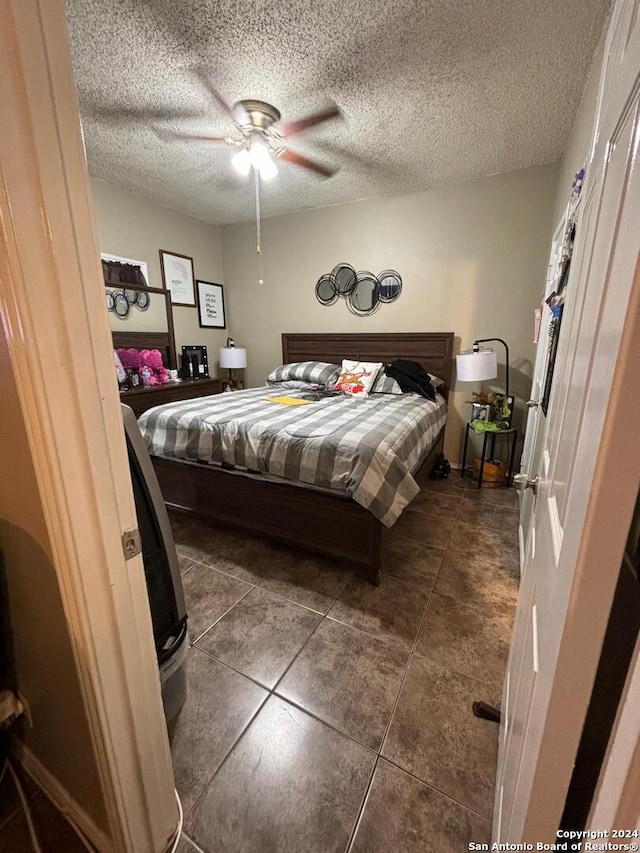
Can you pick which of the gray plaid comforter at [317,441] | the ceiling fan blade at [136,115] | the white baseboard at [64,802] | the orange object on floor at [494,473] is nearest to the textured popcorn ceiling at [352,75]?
the ceiling fan blade at [136,115]

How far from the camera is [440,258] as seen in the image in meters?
3.36

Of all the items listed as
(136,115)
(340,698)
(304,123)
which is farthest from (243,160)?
(340,698)

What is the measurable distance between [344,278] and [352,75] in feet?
6.56

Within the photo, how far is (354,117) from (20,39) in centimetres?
233

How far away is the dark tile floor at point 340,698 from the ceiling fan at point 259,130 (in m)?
2.55

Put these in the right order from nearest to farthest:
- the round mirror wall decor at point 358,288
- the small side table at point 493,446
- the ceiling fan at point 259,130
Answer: the ceiling fan at point 259,130, the small side table at point 493,446, the round mirror wall decor at point 358,288

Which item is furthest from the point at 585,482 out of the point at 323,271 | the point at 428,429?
the point at 323,271

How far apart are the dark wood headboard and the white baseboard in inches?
138

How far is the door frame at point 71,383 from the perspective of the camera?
0.51 m

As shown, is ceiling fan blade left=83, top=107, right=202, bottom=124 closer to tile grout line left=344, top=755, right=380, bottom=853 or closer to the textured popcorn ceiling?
the textured popcorn ceiling

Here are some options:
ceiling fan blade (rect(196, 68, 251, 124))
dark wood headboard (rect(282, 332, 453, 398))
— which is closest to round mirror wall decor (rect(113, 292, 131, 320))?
dark wood headboard (rect(282, 332, 453, 398))

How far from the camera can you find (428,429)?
2729 millimetres

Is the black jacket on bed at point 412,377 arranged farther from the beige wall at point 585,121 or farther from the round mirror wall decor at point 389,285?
the beige wall at point 585,121

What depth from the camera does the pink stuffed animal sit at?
3555 mm
